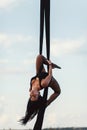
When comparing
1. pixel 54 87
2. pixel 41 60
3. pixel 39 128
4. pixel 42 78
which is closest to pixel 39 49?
pixel 41 60

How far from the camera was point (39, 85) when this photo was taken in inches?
133

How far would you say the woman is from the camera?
130 inches

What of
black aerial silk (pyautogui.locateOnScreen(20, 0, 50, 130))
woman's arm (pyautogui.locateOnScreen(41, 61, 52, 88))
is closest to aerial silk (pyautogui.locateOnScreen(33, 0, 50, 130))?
black aerial silk (pyautogui.locateOnScreen(20, 0, 50, 130))

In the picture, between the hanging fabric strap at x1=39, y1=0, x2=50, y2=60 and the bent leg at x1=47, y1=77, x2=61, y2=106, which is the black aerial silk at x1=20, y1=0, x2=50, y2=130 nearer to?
the hanging fabric strap at x1=39, y1=0, x2=50, y2=60

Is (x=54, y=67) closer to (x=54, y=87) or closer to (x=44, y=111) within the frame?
(x=54, y=87)

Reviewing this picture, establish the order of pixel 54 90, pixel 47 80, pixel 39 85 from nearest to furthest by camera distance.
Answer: pixel 47 80, pixel 39 85, pixel 54 90

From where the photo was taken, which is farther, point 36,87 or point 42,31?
point 36,87

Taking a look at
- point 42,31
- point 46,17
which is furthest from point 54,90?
point 46,17

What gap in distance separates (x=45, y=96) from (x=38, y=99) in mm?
136

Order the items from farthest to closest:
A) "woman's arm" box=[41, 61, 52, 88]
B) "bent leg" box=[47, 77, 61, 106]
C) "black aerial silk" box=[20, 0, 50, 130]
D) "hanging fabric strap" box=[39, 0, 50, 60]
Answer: "bent leg" box=[47, 77, 61, 106] < "woman's arm" box=[41, 61, 52, 88] < "black aerial silk" box=[20, 0, 50, 130] < "hanging fabric strap" box=[39, 0, 50, 60]

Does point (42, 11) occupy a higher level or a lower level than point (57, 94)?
higher

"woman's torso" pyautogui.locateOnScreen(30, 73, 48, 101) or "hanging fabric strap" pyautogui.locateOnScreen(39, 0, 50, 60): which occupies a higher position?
"hanging fabric strap" pyautogui.locateOnScreen(39, 0, 50, 60)

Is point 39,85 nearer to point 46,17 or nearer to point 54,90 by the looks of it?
point 54,90

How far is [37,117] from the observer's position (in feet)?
10.9
